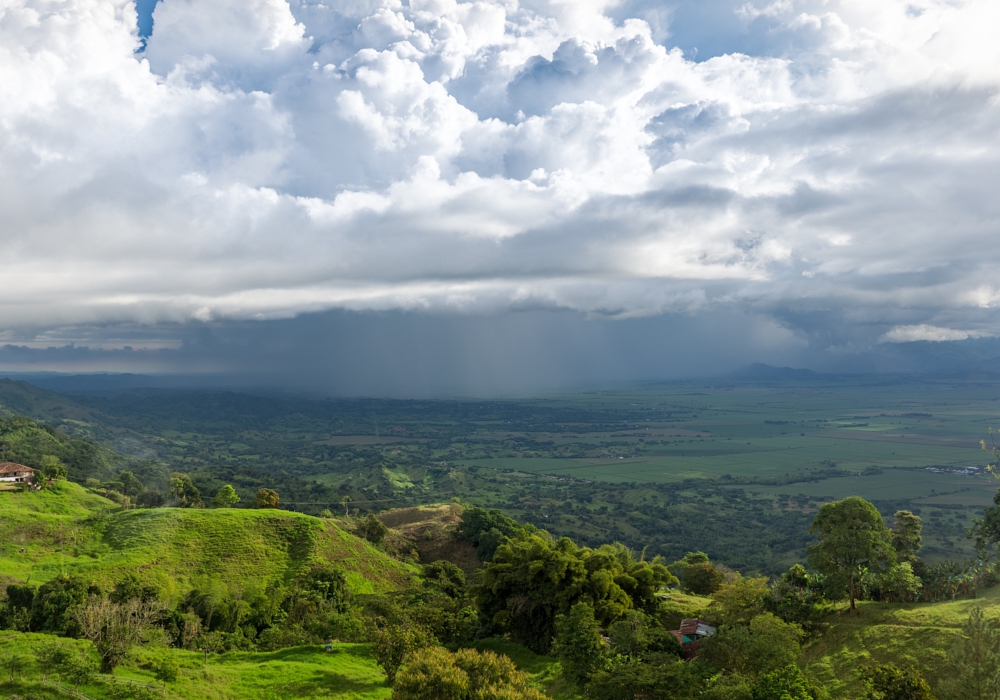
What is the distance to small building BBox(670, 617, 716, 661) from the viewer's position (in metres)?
44.5

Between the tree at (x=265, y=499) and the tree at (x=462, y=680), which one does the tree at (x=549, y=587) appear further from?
the tree at (x=265, y=499)

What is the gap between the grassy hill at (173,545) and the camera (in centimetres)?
6200

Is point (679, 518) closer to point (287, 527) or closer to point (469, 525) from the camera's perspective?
point (469, 525)

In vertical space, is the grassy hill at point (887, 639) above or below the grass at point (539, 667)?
above

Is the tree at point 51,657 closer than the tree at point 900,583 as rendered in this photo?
Yes

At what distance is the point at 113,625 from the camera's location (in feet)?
129

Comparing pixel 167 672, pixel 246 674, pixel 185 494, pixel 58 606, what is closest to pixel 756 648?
pixel 246 674

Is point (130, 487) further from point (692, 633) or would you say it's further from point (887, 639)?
point (887, 639)

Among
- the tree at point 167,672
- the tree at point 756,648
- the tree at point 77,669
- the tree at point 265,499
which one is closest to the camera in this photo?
the tree at point 756,648

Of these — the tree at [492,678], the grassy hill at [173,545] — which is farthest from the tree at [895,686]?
the grassy hill at [173,545]

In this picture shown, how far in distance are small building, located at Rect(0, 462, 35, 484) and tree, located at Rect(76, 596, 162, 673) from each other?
5991 cm

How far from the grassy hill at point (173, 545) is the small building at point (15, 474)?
8125 millimetres

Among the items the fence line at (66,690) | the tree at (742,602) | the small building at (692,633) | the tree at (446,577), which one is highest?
the tree at (742,602)

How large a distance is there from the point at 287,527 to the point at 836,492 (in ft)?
590
